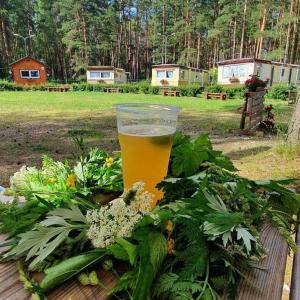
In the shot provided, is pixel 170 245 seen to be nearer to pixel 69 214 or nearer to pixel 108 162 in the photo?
pixel 69 214

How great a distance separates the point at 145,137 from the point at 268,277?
1.91ft

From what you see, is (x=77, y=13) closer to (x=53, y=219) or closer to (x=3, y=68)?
(x=3, y=68)

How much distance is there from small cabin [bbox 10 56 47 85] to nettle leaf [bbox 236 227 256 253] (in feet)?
165

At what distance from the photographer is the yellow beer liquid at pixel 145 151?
3.76 ft

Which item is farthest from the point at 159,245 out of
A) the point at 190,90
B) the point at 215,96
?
the point at 190,90

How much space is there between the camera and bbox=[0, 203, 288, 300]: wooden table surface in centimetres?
76

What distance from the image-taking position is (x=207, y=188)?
3.42 ft

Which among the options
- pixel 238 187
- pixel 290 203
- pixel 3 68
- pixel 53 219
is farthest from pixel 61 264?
pixel 3 68

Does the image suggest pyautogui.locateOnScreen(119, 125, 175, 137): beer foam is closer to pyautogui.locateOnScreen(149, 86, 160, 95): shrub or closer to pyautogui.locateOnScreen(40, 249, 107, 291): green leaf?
pyautogui.locateOnScreen(40, 249, 107, 291): green leaf

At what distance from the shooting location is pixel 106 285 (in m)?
0.81

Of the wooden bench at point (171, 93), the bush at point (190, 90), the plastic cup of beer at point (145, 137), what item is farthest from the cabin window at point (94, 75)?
the plastic cup of beer at point (145, 137)

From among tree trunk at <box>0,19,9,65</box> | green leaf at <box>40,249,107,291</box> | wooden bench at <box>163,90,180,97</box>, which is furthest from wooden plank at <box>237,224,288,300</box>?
tree trunk at <box>0,19,9,65</box>

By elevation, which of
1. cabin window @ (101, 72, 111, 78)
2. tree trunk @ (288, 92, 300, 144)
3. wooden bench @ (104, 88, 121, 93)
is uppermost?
cabin window @ (101, 72, 111, 78)

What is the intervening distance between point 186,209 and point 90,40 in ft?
228
